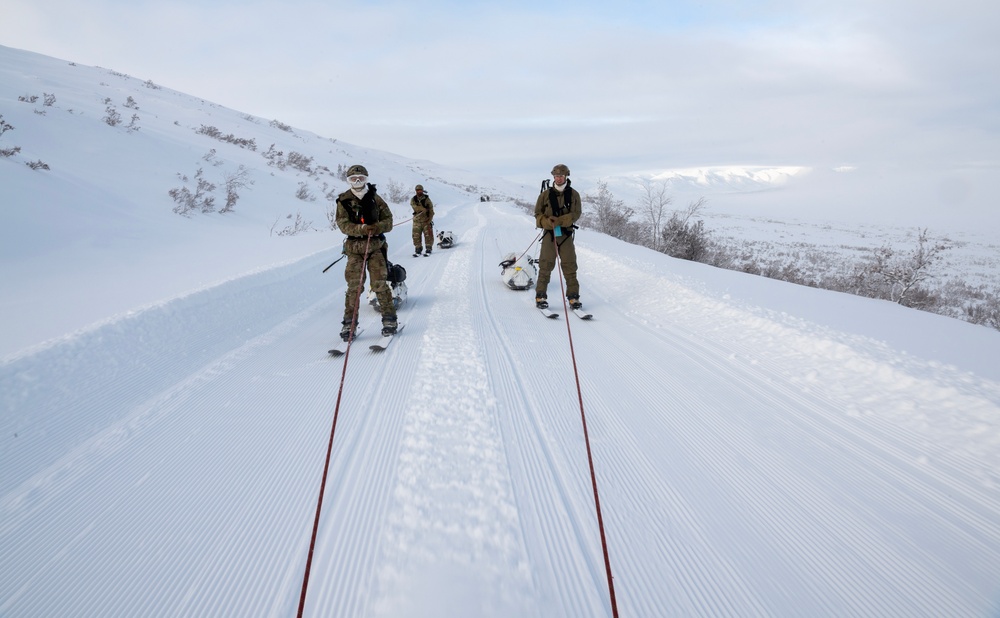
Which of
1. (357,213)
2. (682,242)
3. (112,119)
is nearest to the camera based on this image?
(357,213)

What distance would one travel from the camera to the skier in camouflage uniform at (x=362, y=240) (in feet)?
16.0

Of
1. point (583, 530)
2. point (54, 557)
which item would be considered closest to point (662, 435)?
point (583, 530)

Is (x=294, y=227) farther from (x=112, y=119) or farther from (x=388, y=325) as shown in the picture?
(x=388, y=325)

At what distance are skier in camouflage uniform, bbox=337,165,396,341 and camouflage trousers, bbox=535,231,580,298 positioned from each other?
7.54 ft

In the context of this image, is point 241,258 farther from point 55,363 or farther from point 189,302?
point 55,363

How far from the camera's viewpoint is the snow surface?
6.23ft

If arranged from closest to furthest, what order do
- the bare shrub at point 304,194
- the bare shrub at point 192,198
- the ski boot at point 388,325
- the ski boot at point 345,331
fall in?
the ski boot at point 345,331 < the ski boot at point 388,325 < the bare shrub at point 192,198 < the bare shrub at point 304,194

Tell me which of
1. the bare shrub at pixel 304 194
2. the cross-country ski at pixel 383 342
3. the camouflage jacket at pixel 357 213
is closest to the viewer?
the cross-country ski at pixel 383 342

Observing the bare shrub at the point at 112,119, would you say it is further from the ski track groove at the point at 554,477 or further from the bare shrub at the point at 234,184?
the ski track groove at the point at 554,477

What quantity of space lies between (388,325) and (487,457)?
112 inches

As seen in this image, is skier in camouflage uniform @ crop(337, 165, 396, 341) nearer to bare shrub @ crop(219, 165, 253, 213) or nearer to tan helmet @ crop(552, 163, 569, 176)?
tan helmet @ crop(552, 163, 569, 176)

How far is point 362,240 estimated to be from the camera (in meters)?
5.11

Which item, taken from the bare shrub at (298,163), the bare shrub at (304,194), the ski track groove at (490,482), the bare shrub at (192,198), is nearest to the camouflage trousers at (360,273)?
the ski track groove at (490,482)

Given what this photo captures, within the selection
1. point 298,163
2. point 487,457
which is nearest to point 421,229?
point 487,457
